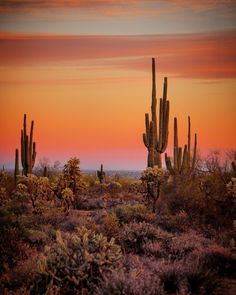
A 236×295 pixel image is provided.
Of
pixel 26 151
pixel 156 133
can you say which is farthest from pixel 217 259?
pixel 26 151

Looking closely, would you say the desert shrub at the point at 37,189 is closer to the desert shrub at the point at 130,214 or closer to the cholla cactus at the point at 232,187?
the desert shrub at the point at 130,214

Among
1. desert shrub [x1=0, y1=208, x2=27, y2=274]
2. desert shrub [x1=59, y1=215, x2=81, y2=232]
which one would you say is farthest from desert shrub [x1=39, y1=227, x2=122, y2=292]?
desert shrub [x1=59, y1=215, x2=81, y2=232]

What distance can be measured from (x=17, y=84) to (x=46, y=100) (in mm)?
1687

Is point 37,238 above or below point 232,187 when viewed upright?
below

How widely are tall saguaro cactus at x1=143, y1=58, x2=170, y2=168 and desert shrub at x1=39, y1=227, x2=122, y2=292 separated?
8.81 metres

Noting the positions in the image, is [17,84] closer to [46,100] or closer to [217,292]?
[46,100]

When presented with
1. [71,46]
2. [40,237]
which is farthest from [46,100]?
[40,237]

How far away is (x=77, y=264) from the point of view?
575 cm

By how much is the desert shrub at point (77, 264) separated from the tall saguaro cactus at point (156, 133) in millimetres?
8811

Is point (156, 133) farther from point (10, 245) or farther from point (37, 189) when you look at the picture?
point (10, 245)

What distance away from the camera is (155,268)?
631cm

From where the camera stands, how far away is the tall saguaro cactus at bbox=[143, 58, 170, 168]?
1487cm

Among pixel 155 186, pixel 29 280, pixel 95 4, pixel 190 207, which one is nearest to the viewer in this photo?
pixel 29 280

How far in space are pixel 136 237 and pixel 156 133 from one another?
724cm
